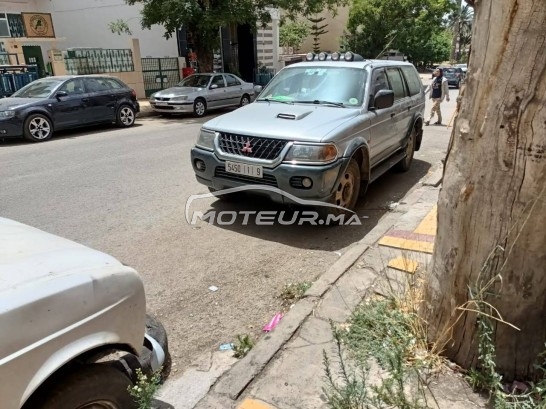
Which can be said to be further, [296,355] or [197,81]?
[197,81]

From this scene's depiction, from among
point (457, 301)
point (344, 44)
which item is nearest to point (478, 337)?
point (457, 301)

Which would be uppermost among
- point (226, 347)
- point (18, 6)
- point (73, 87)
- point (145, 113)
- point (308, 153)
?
point (18, 6)

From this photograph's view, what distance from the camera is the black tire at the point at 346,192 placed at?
4940 millimetres

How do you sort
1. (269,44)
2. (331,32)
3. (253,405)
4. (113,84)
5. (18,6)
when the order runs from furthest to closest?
(331,32) → (269,44) → (18,6) → (113,84) → (253,405)

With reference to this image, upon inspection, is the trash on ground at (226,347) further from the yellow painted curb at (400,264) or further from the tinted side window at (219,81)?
the tinted side window at (219,81)

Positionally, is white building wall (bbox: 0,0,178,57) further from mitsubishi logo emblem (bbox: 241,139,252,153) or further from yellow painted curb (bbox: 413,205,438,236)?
yellow painted curb (bbox: 413,205,438,236)

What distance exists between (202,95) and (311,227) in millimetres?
10741

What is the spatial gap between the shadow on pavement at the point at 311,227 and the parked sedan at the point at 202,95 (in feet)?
30.2

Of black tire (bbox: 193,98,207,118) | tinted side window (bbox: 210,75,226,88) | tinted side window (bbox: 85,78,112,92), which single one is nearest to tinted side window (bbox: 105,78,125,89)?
tinted side window (bbox: 85,78,112,92)

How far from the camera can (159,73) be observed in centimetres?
2003

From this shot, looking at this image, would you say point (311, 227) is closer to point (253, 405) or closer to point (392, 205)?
point (392, 205)

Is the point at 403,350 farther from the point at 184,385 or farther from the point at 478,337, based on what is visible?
the point at 184,385

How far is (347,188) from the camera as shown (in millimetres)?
5156

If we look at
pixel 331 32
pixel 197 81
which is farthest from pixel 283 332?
pixel 331 32
